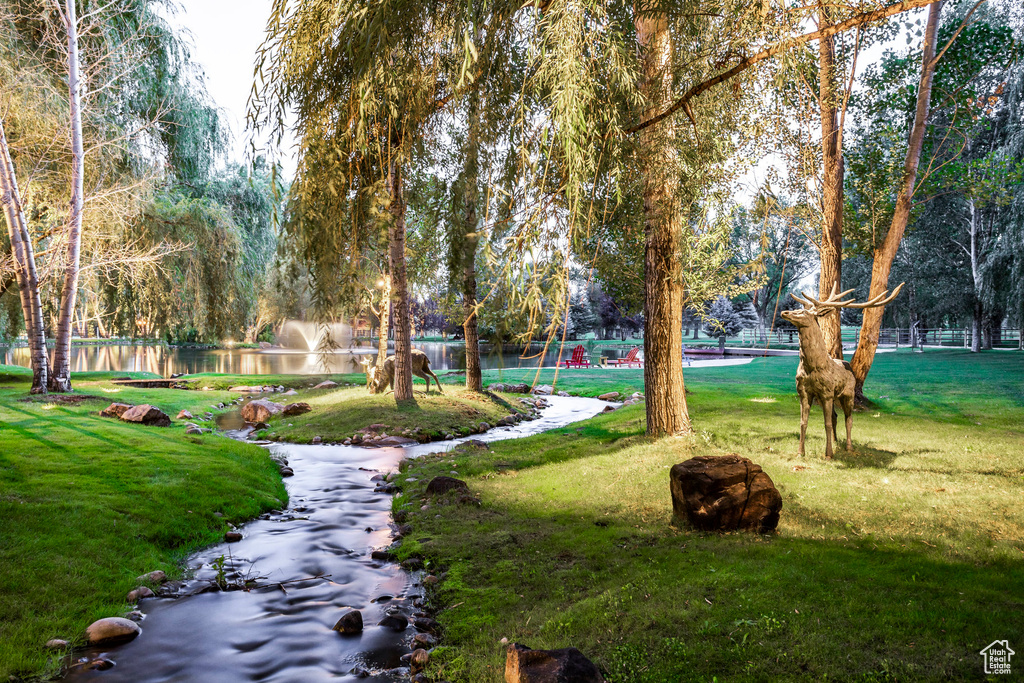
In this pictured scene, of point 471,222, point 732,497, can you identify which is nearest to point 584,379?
point 471,222

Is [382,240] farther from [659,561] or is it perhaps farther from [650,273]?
[650,273]

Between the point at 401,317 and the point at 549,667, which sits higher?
the point at 401,317

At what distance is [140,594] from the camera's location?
16.5 feet

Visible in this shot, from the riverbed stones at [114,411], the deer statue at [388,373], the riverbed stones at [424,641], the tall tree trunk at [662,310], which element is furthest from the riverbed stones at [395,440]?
the riverbed stones at [424,641]

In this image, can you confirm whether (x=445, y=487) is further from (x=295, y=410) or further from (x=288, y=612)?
(x=295, y=410)

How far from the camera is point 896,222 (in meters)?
12.2

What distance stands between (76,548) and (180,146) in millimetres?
18517

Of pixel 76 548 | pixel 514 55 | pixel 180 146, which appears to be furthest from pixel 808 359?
pixel 180 146

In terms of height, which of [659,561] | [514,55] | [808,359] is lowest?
[659,561]

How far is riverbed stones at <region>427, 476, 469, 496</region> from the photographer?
25.1 ft

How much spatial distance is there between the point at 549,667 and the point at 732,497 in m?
2.85

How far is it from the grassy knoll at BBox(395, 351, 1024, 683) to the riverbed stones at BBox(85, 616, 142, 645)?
2.44 m

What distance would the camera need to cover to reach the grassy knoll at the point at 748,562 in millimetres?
3361

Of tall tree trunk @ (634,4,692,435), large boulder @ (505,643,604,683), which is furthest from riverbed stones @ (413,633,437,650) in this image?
tall tree trunk @ (634,4,692,435)
